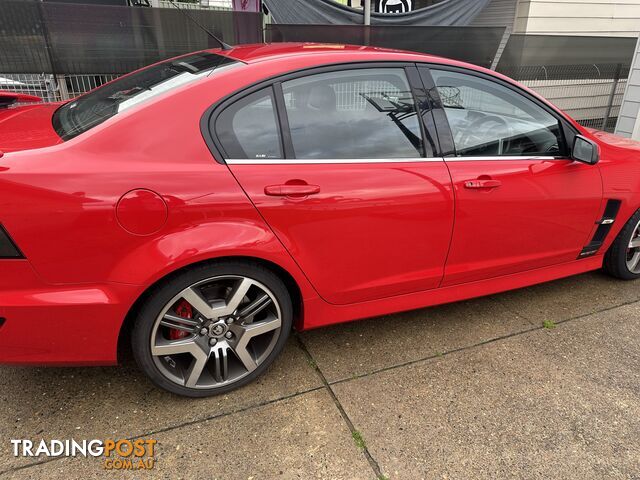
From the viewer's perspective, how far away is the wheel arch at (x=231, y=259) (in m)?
2.10

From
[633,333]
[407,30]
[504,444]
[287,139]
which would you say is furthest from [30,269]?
[407,30]

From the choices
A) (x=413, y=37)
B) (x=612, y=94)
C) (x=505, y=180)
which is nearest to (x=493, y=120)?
(x=505, y=180)

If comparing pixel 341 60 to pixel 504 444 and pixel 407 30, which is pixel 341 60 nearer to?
pixel 504 444

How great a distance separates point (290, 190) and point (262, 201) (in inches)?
5.5

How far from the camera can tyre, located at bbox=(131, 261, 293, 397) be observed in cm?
213

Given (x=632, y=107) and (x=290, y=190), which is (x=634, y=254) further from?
(x=632, y=107)

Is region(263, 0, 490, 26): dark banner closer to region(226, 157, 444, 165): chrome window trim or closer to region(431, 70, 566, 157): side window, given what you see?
region(431, 70, 566, 157): side window

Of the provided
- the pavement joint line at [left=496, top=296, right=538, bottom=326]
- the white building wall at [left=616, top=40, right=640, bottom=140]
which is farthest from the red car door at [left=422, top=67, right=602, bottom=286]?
Answer: the white building wall at [left=616, top=40, right=640, bottom=140]

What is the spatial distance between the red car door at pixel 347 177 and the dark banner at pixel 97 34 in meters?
3.53

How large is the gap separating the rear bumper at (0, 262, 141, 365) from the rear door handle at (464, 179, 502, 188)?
5.60 ft

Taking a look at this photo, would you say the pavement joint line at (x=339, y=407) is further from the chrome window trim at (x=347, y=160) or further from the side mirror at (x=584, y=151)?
the side mirror at (x=584, y=151)

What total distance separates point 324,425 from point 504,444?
81cm

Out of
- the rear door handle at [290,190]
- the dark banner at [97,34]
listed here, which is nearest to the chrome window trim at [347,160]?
the rear door handle at [290,190]

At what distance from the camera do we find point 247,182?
83.9 inches
